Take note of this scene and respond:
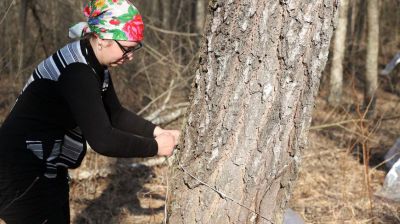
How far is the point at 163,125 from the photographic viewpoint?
5.75 m

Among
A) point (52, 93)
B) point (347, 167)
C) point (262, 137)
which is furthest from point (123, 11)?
point (347, 167)

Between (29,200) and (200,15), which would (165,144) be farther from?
(200,15)

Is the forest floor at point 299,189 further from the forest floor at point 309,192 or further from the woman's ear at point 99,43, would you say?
the woman's ear at point 99,43

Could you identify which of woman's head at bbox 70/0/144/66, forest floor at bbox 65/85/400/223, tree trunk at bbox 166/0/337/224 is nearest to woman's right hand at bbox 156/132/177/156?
tree trunk at bbox 166/0/337/224

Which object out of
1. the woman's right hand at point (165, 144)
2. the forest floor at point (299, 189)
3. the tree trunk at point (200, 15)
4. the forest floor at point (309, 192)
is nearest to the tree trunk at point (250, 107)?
the woman's right hand at point (165, 144)

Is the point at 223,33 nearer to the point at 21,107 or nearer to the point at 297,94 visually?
the point at 297,94

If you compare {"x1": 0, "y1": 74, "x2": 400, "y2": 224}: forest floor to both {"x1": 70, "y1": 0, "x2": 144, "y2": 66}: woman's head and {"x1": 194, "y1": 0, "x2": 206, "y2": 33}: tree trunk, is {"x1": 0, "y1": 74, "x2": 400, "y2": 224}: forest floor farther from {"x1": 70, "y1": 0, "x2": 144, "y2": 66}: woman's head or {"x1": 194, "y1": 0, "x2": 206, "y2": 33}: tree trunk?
{"x1": 194, "y1": 0, "x2": 206, "y2": 33}: tree trunk

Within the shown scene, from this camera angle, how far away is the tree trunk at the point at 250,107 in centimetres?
191

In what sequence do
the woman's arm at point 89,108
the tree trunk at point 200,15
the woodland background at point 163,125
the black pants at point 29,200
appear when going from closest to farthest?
Result: the woman's arm at point 89,108, the black pants at point 29,200, the woodland background at point 163,125, the tree trunk at point 200,15

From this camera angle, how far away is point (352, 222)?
12.2 ft

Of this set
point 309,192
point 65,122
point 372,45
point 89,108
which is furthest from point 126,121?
point 372,45

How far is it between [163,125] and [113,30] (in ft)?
11.8

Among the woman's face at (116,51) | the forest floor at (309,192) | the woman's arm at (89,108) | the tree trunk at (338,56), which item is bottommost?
the forest floor at (309,192)

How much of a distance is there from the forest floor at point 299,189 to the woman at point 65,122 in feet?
4.91
